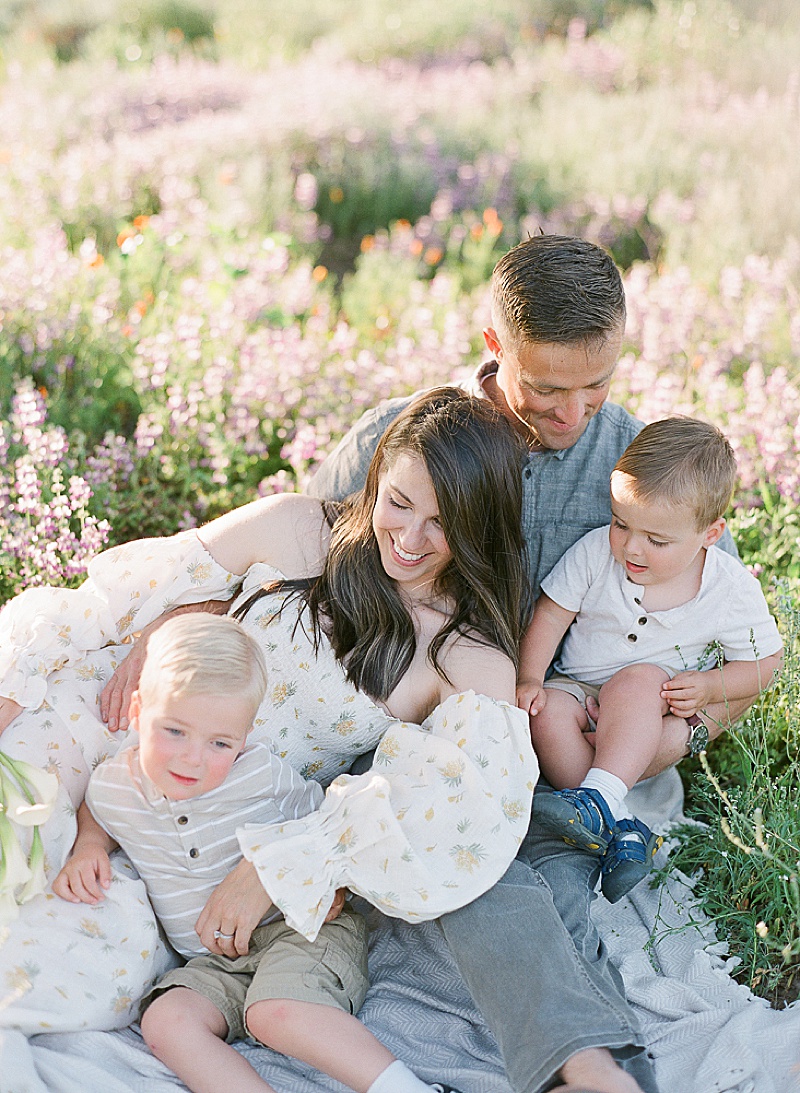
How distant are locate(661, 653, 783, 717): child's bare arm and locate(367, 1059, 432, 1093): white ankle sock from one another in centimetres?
124

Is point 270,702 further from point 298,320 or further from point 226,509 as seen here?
point 298,320

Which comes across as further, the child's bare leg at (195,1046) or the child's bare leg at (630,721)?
the child's bare leg at (630,721)

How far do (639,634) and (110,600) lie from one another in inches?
56.0

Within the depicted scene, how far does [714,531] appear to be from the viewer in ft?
9.95

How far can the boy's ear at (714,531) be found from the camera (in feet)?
9.88

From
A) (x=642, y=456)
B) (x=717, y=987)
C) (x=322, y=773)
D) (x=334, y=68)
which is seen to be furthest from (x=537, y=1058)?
(x=334, y=68)

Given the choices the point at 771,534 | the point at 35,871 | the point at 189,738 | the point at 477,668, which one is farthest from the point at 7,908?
the point at 771,534

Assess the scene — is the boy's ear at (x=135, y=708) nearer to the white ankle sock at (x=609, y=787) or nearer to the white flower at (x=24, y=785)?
the white flower at (x=24, y=785)

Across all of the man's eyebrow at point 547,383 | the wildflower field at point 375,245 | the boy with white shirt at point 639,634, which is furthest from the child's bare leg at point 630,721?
the man's eyebrow at point 547,383

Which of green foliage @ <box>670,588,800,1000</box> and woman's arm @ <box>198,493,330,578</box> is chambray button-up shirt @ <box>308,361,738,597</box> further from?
green foliage @ <box>670,588,800,1000</box>

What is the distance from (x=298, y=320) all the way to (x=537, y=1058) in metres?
3.89

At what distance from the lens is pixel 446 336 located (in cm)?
485

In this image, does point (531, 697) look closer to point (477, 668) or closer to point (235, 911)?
point (477, 668)

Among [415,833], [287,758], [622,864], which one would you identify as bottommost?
[622,864]
